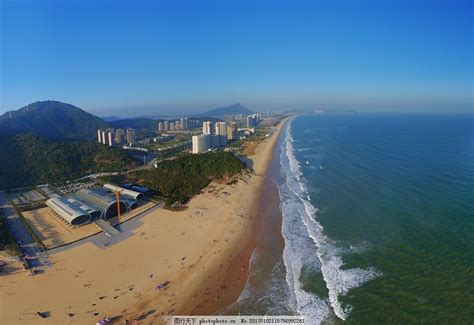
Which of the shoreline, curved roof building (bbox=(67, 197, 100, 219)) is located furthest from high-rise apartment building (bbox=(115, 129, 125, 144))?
curved roof building (bbox=(67, 197, 100, 219))

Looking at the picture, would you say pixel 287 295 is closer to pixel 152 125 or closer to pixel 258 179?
pixel 258 179

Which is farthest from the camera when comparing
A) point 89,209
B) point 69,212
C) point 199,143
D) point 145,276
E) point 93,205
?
point 199,143

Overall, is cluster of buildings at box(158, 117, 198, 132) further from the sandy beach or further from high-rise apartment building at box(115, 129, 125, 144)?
the sandy beach

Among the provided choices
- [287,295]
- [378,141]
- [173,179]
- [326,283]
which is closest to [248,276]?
[287,295]

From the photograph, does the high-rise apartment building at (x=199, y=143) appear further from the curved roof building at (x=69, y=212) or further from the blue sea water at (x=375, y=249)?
the curved roof building at (x=69, y=212)

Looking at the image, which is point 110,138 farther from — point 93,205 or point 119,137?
point 93,205

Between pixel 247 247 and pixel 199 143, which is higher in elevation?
pixel 199 143

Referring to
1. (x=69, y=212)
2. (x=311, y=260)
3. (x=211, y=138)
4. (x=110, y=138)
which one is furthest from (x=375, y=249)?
(x=110, y=138)
